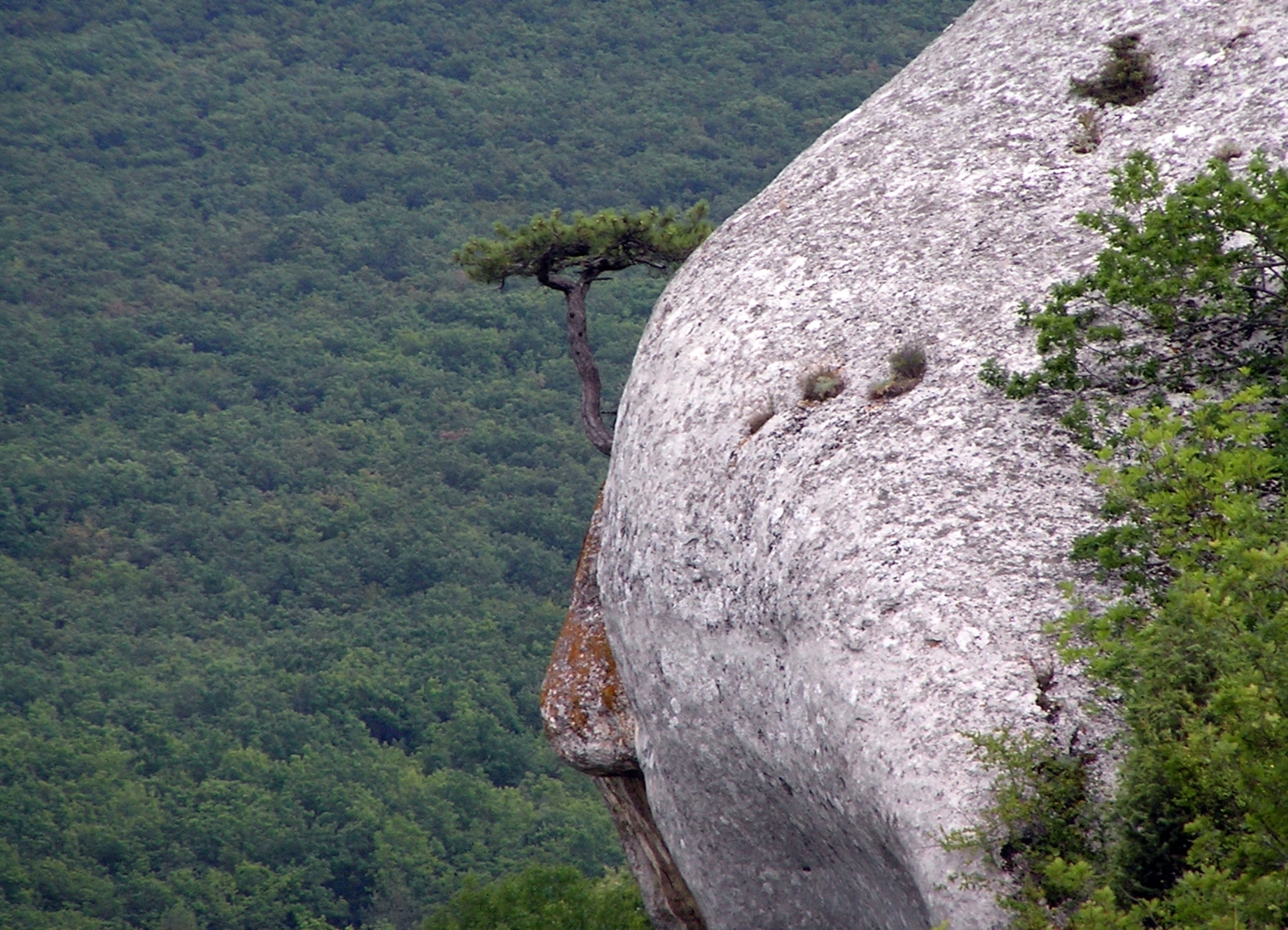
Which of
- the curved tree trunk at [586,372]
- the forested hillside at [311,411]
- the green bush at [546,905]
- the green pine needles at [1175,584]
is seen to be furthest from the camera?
the forested hillside at [311,411]

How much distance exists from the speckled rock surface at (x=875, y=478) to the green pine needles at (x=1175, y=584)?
380 millimetres

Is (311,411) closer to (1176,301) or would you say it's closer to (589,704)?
(589,704)

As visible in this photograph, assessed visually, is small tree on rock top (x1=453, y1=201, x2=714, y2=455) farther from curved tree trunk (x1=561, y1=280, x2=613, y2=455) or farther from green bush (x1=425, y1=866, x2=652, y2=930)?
green bush (x1=425, y1=866, x2=652, y2=930)

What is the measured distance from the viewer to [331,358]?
8994cm

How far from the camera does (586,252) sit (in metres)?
18.9

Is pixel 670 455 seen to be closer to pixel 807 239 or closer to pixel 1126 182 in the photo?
pixel 807 239

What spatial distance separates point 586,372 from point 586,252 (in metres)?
1.47

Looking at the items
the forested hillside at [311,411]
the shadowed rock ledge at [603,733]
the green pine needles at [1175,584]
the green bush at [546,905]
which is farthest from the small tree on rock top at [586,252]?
the forested hillside at [311,411]

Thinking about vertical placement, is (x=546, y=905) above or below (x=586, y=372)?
below

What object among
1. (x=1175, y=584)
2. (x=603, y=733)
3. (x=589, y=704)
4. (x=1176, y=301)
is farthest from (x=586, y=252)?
(x=1175, y=584)

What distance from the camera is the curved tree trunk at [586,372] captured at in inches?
722

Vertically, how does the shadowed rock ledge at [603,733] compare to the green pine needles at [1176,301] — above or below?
below

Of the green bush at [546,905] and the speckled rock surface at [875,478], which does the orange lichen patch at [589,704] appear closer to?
the speckled rock surface at [875,478]

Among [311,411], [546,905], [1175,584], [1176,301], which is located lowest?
[546,905]
